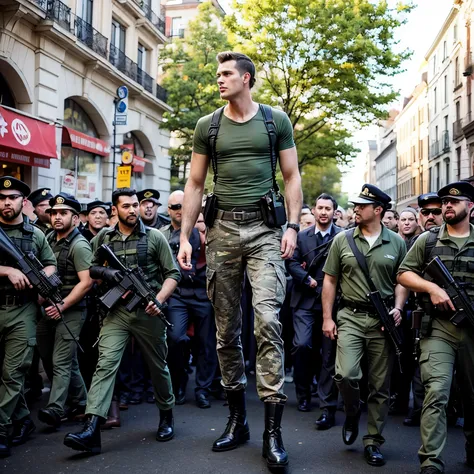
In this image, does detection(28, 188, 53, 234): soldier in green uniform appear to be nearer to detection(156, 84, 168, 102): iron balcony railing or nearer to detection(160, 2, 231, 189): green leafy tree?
detection(156, 84, 168, 102): iron balcony railing

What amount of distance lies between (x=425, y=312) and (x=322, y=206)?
8.75 feet

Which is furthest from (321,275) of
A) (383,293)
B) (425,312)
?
(425,312)

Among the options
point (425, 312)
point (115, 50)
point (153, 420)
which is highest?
point (115, 50)

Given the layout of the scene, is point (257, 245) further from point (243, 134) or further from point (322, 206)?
point (322, 206)

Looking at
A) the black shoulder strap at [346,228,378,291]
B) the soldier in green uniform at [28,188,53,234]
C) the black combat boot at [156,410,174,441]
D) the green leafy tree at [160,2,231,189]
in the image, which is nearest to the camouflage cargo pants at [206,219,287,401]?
the black combat boot at [156,410,174,441]

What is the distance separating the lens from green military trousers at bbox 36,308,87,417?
5.43m

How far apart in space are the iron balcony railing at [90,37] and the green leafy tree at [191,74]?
24.8 feet

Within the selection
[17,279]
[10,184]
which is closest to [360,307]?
[17,279]

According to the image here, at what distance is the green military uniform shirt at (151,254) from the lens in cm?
532

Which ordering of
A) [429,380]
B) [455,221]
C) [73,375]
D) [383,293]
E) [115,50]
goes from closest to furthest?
[429,380], [455,221], [383,293], [73,375], [115,50]

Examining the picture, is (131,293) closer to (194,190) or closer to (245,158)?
(194,190)

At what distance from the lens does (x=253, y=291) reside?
14.5 ft

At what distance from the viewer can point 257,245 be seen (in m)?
4.44

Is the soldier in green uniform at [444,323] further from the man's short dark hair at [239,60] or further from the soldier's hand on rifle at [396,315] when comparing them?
the man's short dark hair at [239,60]
